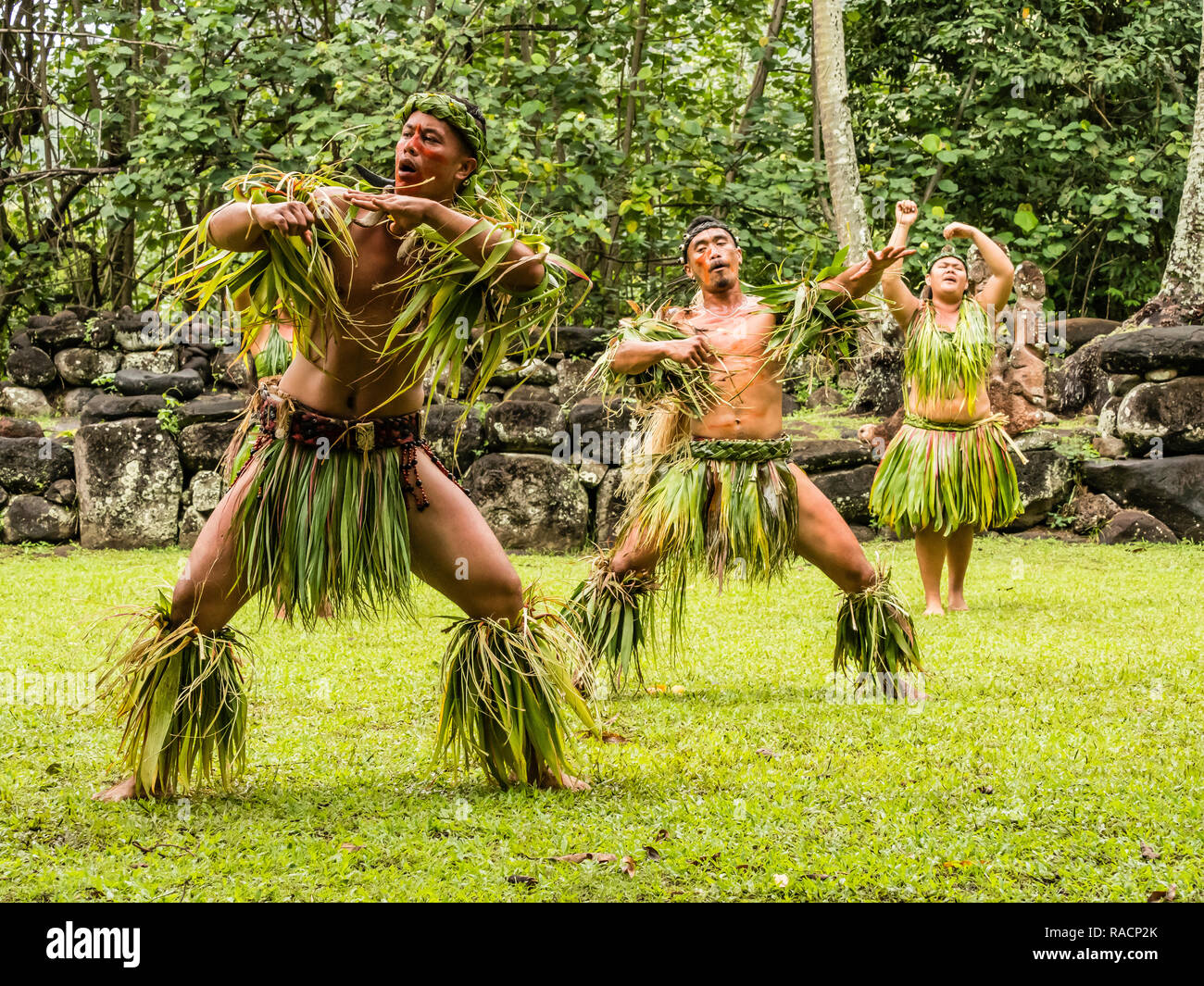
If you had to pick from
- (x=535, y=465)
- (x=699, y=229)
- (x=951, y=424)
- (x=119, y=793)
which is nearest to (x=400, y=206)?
(x=119, y=793)

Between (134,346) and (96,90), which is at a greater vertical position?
(96,90)

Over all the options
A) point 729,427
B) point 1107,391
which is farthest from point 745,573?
point 1107,391

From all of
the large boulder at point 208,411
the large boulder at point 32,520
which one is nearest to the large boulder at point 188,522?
the large boulder at point 208,411

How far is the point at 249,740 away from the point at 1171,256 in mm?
8330

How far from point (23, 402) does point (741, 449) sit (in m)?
7.30

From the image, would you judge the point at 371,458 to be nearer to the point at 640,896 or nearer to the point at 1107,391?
the point at 640,896

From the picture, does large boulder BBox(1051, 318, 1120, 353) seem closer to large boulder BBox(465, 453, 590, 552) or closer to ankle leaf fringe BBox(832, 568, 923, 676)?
large boulder BBox(465, 453, 590, 552)

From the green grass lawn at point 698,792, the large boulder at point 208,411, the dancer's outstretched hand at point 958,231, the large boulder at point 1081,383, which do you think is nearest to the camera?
the green grass lawn at point 698,792

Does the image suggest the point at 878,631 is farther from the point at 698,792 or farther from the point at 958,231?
the point at 958,231

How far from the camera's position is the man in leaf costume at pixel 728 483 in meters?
3.89

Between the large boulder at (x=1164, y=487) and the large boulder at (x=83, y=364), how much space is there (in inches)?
295

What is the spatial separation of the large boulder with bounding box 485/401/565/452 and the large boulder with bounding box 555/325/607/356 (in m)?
0.99

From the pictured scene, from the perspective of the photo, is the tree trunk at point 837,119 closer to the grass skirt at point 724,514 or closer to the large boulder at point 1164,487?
the large boulder at point 1164,487

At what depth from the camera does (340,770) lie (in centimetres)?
321
